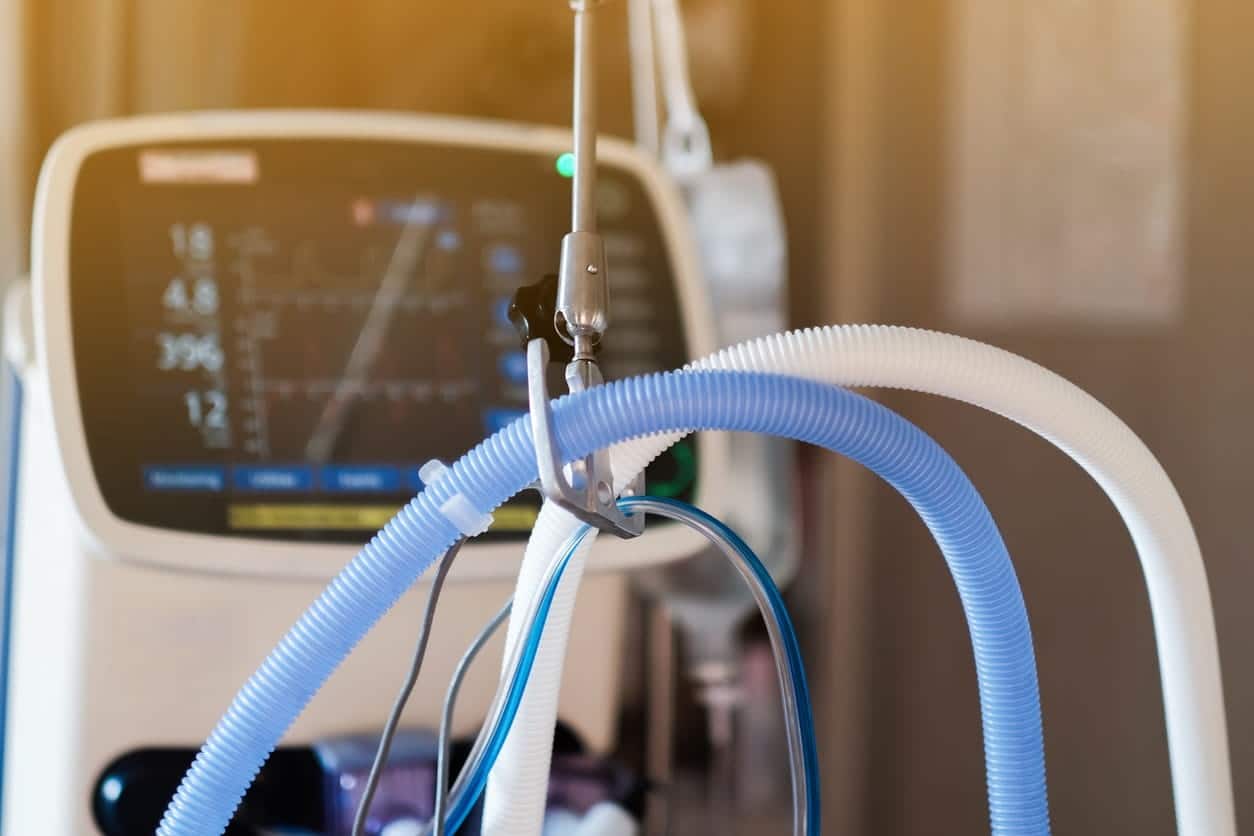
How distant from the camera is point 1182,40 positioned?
0.97 meters

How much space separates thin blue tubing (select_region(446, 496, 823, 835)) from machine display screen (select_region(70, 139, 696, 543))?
0.66 ft

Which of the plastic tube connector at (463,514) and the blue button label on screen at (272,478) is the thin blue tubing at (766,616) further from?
the blue button label on screen at (272,478)

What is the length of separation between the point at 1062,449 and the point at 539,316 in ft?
0.76

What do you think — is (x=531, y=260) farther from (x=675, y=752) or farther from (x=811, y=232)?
(x=675, y=752)

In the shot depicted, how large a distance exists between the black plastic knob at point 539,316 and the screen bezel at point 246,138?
0.71 feet

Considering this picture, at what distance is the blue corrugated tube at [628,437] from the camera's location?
0.37 meters

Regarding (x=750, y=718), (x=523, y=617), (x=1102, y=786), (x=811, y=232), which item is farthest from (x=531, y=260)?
(x=1102, y=786)

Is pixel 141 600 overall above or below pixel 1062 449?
below

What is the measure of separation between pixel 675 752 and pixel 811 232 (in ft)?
1.80

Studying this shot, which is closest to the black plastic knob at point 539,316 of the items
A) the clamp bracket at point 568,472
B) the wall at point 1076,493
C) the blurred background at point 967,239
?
the clamp bracket at point 568,472

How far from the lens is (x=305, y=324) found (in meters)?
0.65

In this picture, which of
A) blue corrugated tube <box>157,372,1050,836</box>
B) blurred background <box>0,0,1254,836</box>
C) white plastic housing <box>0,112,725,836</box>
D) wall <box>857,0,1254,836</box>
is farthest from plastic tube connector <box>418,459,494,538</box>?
wall <box>857,0,1254,836</box>

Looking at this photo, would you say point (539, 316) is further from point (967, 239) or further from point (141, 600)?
point (967, 239)

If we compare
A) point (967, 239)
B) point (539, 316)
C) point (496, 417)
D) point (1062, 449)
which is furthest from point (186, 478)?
point (967, 239)
